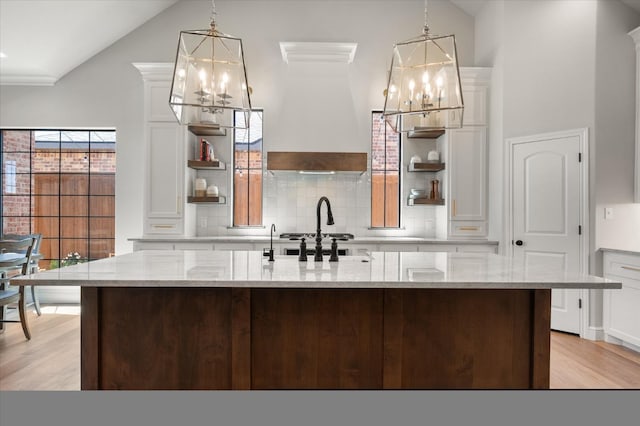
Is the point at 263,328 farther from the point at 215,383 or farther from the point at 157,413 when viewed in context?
the point at 157,413

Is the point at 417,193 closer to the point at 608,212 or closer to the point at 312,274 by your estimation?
the point at 608,212

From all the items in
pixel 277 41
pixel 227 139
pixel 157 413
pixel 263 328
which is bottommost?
pixel 263 328

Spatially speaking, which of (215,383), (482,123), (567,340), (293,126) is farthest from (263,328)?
(482,123)

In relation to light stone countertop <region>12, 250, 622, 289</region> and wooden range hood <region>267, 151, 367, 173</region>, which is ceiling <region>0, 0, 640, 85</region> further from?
light stone countertop <region>12, 250, 622, 289</region>

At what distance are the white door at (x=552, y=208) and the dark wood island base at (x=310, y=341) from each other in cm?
216

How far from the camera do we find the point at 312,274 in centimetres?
192

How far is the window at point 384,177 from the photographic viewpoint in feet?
16.7

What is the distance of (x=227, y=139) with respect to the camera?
16.3 feet

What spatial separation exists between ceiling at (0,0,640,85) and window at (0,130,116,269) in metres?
0.74

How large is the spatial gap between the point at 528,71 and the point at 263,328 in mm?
3878

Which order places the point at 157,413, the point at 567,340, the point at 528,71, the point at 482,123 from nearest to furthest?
the point at 157,413, the point at 567,340, the point at 528,71, the point at 482,123

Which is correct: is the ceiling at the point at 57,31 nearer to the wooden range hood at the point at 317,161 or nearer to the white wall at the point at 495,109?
the wooden range hood at the point at 317,161

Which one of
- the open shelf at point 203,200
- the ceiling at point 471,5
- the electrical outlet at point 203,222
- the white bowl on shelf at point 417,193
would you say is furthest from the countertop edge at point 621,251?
the electrical outlet at point 203,222

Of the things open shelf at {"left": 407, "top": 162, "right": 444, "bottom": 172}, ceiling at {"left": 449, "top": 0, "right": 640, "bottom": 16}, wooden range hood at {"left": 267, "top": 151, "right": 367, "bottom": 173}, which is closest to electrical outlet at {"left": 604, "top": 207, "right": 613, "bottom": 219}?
open shelf at {"left": 407, "top": 162, "right": 444, "bottom": 172}
